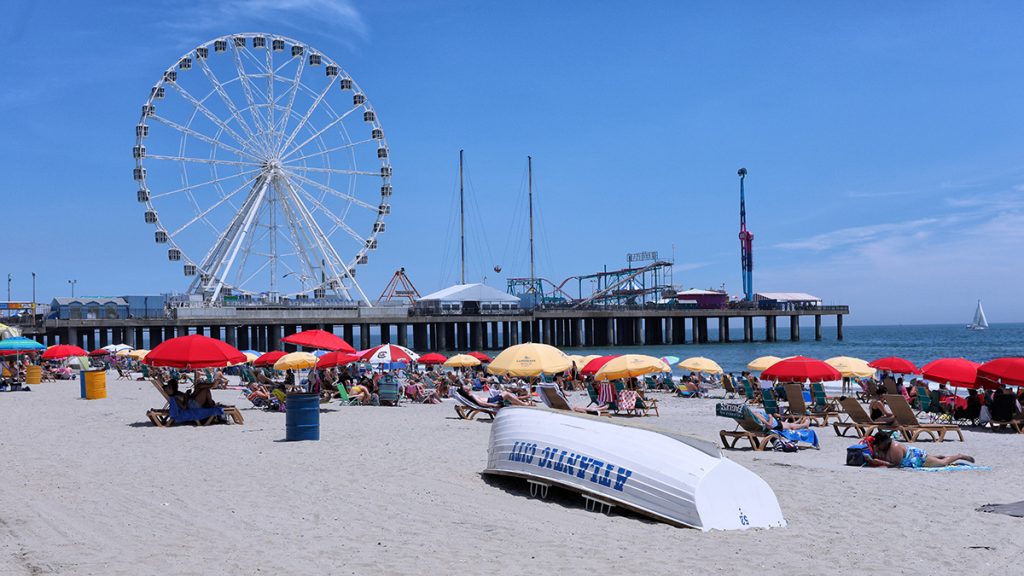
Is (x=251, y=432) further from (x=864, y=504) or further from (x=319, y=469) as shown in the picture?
(x=864, y=504)

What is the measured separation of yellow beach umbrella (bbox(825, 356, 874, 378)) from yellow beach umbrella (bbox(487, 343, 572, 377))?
608 cm

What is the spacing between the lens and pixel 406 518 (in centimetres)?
662

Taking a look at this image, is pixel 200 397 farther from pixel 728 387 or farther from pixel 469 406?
pixel 728 387

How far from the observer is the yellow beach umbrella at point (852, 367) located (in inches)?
751

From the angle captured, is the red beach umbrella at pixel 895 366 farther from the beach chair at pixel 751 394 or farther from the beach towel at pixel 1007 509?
the beach towel at pixel 1007 509

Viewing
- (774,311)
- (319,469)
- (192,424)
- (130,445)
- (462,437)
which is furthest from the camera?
(774,311)

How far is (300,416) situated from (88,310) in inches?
2000

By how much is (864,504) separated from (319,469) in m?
4.91

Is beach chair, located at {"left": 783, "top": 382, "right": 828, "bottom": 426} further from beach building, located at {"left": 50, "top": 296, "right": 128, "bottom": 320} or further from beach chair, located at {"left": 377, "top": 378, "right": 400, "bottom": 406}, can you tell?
beach building, located at {"left": 50, "top": 296, "right": 128, "bottom": 320}

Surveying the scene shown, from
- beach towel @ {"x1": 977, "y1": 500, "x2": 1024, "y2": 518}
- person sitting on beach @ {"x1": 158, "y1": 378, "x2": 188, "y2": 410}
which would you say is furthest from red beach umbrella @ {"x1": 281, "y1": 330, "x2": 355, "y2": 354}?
beach towel @ {"x1": 977, "y1": 500, "x2": 1024, "y2": 518}

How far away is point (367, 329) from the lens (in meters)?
59.3

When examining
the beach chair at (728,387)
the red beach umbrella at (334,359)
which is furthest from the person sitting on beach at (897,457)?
the beach chair at (728,387)

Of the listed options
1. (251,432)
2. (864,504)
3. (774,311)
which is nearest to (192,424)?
(251,432)

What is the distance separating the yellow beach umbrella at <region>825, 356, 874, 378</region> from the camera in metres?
19.1
